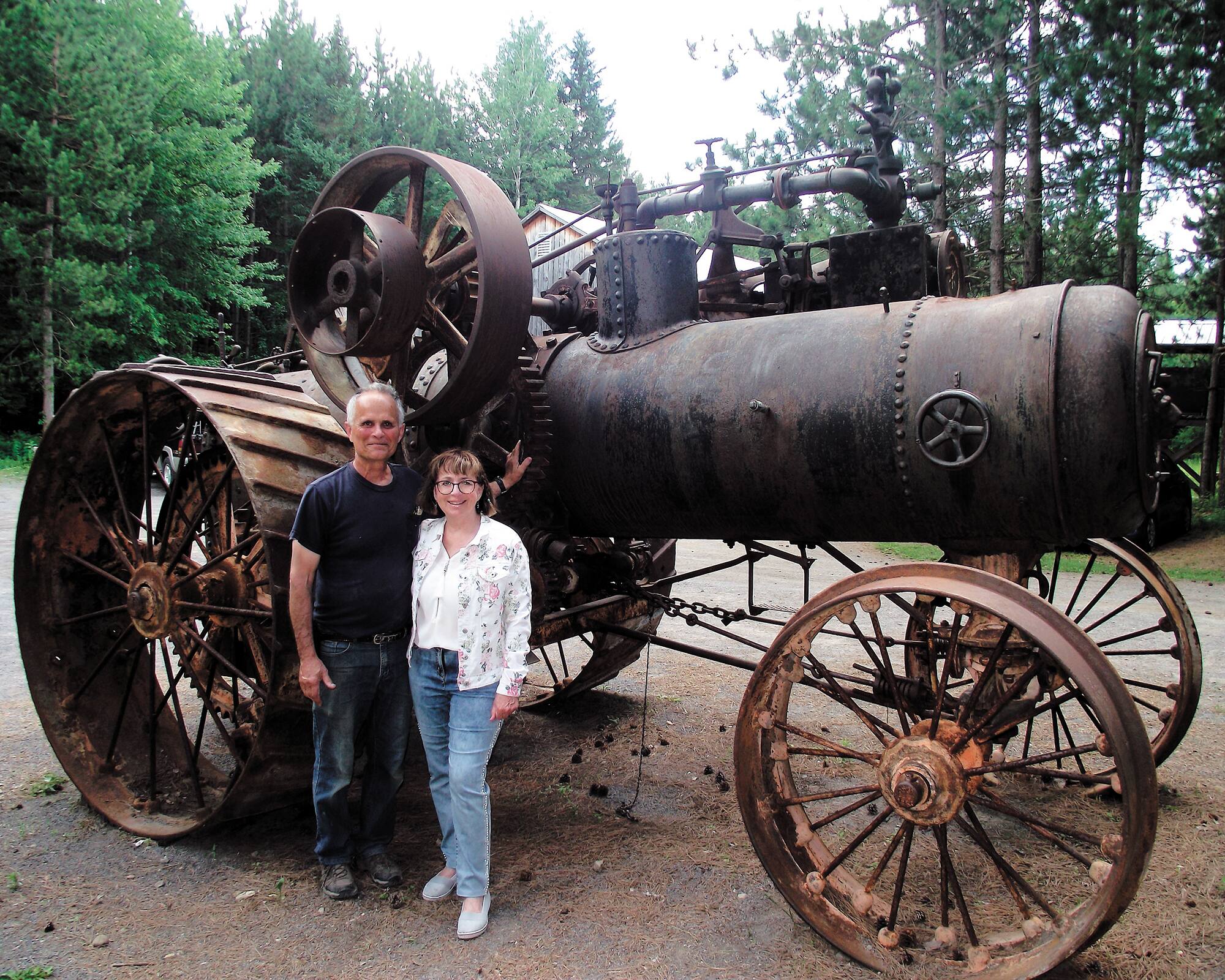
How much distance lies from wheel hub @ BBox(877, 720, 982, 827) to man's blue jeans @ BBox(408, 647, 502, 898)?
4.19ft

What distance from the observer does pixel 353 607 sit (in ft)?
10.6

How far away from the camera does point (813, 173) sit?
13.3 feet

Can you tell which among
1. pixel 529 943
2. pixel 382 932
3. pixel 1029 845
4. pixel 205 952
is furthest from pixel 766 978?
pixel 205 952

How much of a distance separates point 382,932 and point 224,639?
190 cm

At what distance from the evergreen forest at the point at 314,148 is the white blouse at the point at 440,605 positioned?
14.3ft

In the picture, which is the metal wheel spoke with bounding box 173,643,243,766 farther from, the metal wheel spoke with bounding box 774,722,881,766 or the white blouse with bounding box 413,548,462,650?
the metal wheel spoke with bounding box 774,722,881,766

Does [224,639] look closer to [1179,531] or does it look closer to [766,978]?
[766,978]

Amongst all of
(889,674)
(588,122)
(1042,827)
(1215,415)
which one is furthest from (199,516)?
(588,122)

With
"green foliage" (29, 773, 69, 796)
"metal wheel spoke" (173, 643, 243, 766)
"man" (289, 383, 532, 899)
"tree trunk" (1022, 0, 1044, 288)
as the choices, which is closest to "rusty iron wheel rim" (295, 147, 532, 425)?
"man" (289, 383, 532, 899)

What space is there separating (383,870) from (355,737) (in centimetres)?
49

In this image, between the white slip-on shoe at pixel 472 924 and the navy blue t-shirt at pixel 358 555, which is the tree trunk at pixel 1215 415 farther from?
the white slip-on shoe at pixel 472 924

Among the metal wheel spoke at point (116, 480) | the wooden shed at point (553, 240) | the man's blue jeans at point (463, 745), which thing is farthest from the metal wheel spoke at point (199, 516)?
the wooden shed at point (553, 240)

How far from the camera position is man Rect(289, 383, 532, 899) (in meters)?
3.15

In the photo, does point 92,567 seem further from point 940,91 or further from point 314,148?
point 314,148
